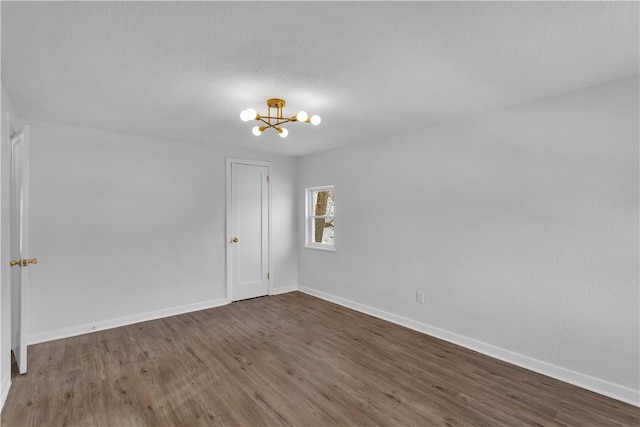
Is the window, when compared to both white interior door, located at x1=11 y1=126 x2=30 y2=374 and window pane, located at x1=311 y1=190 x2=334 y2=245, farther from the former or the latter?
white interior door, located at x1=11 y1=126 x2=30 y2=374

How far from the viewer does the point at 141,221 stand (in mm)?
4070

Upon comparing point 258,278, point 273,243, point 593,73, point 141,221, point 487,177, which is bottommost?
point 258,278

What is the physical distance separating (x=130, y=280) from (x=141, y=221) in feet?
2.48

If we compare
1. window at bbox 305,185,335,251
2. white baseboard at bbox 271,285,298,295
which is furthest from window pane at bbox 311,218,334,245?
white baseboard at bbox 271,285,298,295

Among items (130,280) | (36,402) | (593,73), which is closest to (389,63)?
(593,73)

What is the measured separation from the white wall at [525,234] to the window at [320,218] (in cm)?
102

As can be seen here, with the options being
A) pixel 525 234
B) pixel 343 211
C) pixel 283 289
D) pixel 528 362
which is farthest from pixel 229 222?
pixel 528 362

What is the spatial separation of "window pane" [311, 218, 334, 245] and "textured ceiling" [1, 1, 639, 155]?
2372 mm

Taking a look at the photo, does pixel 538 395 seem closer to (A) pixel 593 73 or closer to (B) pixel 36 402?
(A) pixel 593 73

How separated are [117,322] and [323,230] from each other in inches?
123

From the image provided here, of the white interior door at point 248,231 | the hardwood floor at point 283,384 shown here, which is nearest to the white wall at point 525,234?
the hardwood floor at point 283,384

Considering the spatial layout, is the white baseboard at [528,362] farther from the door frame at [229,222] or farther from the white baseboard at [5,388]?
the white baseboard at [5,388]

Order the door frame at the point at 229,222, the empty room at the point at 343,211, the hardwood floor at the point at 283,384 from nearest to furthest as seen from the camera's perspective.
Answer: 1. the empty room at the point at 343,211
2. the hardwood floor at the point at 283,384
3. the door frame at the point at 229,222

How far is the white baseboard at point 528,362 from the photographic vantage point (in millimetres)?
2357
